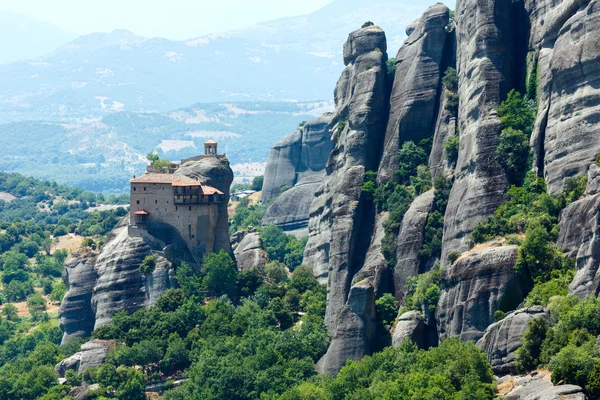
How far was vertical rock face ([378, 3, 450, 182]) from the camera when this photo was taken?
4188 inches

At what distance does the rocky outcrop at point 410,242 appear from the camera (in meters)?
97.7

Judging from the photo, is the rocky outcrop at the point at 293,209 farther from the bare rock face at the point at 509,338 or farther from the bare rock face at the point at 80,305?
the bare rock face at the point at 509,338

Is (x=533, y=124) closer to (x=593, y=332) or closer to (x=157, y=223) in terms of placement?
(x=593, y=332)

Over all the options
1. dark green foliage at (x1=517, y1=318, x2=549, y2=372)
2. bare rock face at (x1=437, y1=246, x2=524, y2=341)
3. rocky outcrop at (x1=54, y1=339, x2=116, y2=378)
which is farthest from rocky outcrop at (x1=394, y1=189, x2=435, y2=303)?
dark green foliage at (x1=517, y1=318, x2=549, y2=372)

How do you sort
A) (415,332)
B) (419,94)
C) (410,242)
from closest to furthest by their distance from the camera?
1. (415,332)
2. (410,242)
3. (419,94)

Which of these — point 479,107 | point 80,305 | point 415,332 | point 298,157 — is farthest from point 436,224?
point 298,157

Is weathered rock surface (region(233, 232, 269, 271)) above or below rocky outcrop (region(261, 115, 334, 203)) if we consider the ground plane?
below

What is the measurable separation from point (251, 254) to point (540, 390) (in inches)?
2313

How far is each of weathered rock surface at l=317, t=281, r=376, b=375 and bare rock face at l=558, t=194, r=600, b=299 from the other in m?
17.0

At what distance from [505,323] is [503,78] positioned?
80.9ft

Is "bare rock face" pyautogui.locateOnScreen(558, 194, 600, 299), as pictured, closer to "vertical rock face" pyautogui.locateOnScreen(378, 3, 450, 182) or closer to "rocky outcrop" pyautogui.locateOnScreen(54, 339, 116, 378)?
"vertical rock face" pyautogui.locateOnScreen(378, 3, 450, 182)

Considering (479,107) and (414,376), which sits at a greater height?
(479,107)

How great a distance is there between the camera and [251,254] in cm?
12525

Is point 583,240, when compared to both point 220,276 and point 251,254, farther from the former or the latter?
point 251,254
